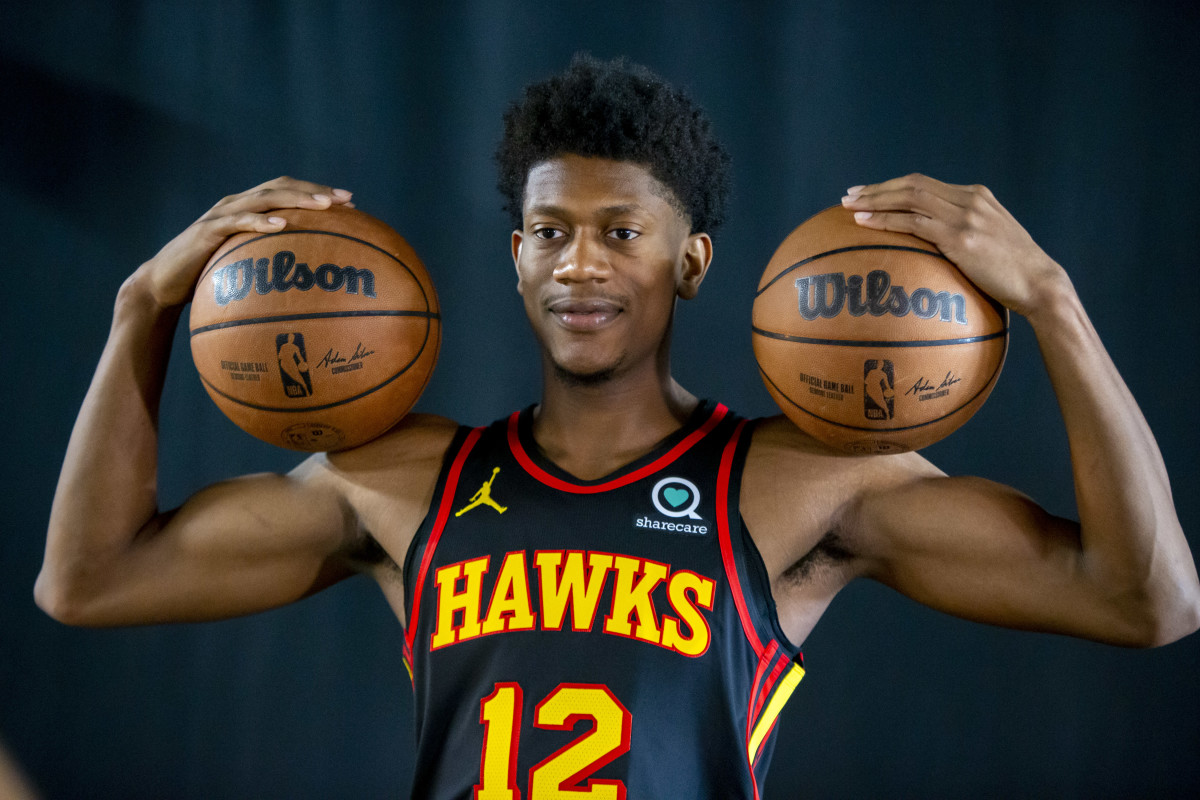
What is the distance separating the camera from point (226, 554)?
1.26 m

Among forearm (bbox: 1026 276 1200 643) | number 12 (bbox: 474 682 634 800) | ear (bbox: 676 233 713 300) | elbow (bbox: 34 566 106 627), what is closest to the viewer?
forearm (bbox: 1026 276 1200 643)

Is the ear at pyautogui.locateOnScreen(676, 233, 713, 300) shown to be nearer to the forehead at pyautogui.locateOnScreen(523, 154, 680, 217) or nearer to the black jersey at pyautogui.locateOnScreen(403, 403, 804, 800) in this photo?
the forehead at pyautogui.locateOnScreen(523, 154, 680, 217)

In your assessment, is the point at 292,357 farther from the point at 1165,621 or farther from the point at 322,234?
the point at 1165,621

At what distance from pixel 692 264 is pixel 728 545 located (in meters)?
0.43

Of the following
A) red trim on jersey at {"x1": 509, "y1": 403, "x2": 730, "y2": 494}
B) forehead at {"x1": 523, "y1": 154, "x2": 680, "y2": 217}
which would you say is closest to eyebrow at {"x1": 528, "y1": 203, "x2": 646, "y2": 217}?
forehead at {"x1": 523, "y1": 154, "x2": 680, "y2": 217}

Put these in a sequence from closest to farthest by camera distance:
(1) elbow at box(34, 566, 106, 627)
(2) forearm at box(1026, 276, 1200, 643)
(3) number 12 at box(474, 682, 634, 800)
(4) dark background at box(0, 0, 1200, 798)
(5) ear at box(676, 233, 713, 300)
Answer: (2) forearm at box(1026, 276, 1200, 643) < (3) number 12 at box(474, 682, 634, 800) < (1) elbow at box(34, 566, 106, 627) < (5) ear at box(676, 233, 713, 300) < (4) dark background at box(0, 0, 1200, 798)

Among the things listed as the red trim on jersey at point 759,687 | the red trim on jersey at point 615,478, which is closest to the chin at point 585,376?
the red trim on jersey at point 615,478

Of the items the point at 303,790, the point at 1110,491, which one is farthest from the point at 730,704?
the point at 303,790

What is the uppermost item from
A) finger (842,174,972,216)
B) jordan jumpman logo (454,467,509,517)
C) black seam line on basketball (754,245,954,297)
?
finger (842,174,972,216)

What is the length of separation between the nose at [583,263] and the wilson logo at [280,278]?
26cm

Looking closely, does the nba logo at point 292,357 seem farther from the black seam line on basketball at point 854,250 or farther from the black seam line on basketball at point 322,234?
the black seam line on basketball at point 854,250

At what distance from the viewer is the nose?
47.5 inches

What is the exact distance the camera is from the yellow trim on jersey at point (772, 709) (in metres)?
1.22

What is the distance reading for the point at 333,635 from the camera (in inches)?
84.6
